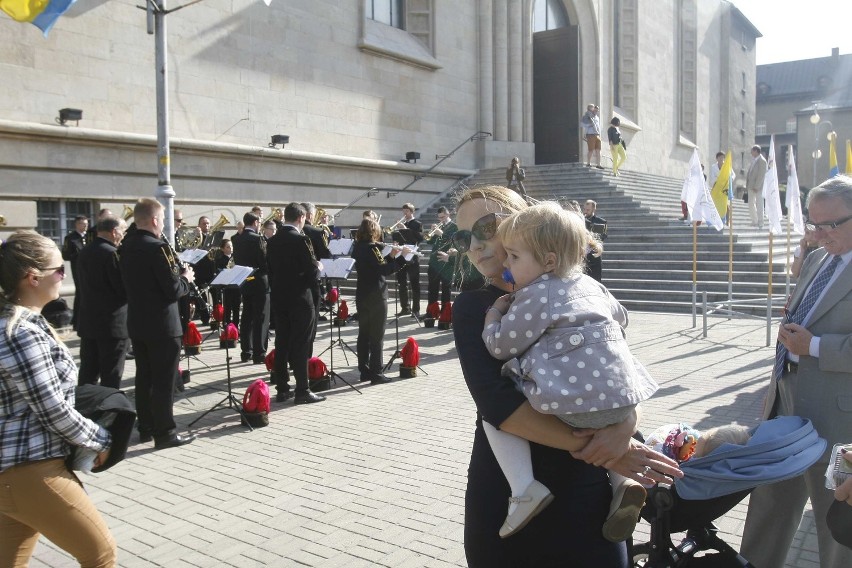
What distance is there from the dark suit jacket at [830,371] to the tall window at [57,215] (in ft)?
46.1

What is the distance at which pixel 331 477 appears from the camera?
17.8 feet

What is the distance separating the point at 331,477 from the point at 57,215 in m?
11.5

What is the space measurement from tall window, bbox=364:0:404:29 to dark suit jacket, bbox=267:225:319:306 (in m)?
17.2

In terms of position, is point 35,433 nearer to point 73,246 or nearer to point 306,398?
point 306,398

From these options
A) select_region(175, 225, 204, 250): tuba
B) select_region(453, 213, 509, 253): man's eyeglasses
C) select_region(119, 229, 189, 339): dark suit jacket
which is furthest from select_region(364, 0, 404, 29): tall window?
select_region(453, 213, 509, 253): man's eyeglasses

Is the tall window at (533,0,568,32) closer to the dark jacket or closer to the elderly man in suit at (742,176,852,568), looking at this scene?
the dark jacket

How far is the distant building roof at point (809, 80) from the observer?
72.6m

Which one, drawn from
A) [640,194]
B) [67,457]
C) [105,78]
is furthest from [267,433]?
[640,194]

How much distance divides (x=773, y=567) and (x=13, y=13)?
29.7 ft

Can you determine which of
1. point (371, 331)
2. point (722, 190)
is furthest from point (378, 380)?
point (722, 190)

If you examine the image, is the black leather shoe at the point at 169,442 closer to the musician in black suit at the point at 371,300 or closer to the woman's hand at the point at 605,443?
the musician in black suit at the point at 371,300

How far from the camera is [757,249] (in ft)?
56.3

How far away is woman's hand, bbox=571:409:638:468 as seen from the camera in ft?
6.42

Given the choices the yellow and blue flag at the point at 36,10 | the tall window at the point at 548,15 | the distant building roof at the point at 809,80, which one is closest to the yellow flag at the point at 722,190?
the yellow and blue flag at the point at 36,10
